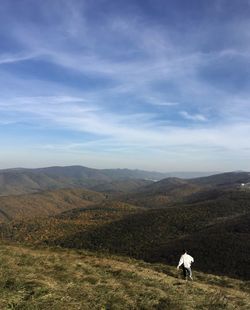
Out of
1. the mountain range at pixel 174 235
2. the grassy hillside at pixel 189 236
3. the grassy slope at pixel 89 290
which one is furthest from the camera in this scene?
the mountain range at pixel 174 235

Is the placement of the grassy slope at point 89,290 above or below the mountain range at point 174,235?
above

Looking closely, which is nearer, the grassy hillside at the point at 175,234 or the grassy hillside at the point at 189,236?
the grassy hillside at the point at 189,236

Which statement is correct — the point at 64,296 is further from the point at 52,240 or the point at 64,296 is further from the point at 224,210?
the point at 224,210

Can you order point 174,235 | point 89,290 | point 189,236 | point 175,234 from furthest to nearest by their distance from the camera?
point 175,234 < point 174,235 < point 189,236 < point 89,290

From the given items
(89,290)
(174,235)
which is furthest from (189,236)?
(89,290)

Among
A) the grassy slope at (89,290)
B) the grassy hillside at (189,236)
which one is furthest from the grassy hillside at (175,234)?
the grassy slope at (89,290)

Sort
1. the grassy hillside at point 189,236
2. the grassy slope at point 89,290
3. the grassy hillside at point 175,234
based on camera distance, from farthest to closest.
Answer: the grassy hillside at point 175,234, the grassy hillside at point 189,236, the grassy slope at point 89,290

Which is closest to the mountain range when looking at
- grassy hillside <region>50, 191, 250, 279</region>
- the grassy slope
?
grassy hillside <region>50, 191, 250, 279</region>

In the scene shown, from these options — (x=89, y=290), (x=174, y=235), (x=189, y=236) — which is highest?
(x=89, y=290)

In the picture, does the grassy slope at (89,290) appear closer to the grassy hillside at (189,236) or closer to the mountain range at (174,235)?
the mountain range at (174,235)

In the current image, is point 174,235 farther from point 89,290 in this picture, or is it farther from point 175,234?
point 89,290

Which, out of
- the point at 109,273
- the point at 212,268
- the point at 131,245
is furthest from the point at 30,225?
the point at 109,273
